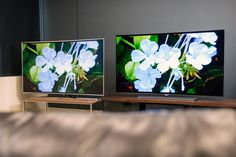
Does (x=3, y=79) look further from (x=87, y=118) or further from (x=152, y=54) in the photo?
(x=87, y=118)

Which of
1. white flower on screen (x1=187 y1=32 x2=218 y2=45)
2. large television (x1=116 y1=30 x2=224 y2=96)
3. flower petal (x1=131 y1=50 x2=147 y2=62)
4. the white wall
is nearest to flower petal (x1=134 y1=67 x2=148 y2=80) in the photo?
large television (x1=116 y1=30 x2=224 y2=96)

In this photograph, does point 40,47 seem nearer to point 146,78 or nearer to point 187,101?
point 146,78

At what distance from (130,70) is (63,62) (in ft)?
2.83

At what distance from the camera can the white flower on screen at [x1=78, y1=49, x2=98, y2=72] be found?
3082 mm

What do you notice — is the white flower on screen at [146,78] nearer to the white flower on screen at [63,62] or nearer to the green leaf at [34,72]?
the white flower on screen at [63,62]

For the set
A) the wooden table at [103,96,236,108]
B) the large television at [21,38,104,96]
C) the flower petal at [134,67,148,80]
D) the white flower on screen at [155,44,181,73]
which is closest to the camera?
the wooden table at [103,96,236,108]

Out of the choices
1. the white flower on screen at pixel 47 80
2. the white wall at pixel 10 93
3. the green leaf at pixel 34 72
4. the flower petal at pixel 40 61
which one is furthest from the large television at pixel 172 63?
the white wall at pixel 10 93

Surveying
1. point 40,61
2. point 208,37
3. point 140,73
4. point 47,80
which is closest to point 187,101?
point 140,73

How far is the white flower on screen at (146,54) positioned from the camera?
2.92 m

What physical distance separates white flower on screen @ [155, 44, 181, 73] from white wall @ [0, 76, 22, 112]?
202cm

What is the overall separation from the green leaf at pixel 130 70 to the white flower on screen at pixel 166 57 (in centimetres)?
28

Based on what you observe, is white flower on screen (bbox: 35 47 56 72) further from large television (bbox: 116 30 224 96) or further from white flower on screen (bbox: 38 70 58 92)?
large television (bbox: 116 30 224 96)

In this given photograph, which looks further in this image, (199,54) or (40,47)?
(40,47)

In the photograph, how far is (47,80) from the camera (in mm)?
3285
